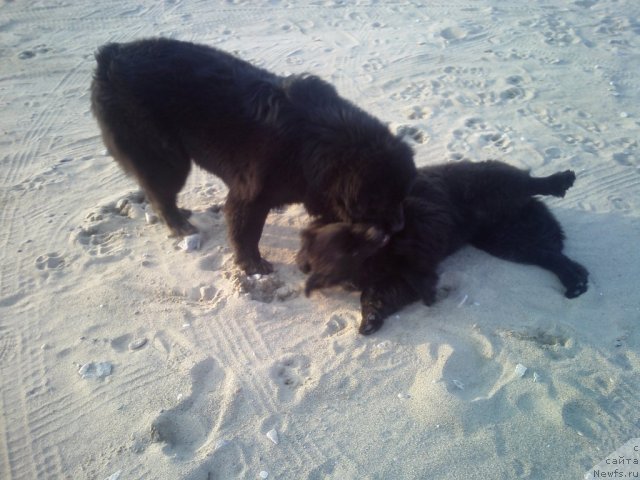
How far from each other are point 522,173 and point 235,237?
8.39 feet

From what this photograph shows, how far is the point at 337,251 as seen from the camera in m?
3.32

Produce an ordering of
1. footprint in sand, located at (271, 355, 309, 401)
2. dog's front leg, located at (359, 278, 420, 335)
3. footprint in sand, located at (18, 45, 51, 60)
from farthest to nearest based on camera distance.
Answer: footprint in sand, located at (18, 45, 51, 60), dog's front leg, located at (359, 278, 420, 335), footprint in sand, located at (271, 355, 309, 401)

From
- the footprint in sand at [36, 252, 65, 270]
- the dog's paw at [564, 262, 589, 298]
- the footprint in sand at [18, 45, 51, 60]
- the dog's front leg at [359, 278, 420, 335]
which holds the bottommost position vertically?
the footprint in sand at [36, 252, 65, 270]

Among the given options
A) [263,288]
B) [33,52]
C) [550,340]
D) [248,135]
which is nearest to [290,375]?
[263,288]

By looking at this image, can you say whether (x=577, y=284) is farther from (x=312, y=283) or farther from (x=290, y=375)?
(x=290, y=375)

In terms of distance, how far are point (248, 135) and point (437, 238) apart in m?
1.68

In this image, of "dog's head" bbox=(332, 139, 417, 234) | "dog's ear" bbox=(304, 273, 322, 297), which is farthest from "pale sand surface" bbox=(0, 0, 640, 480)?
"dog's head" bbox=(332, 139, 417, 234)

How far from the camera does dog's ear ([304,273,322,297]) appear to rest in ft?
11.6

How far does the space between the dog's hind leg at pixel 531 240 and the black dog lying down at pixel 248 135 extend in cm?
125

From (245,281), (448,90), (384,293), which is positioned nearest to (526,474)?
(384,293)

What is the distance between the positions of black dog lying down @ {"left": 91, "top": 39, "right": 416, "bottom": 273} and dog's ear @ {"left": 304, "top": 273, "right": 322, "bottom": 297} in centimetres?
45

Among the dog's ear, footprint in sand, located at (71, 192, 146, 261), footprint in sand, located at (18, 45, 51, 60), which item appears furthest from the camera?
footprint in sand, located at (18, 45, 51, 60)

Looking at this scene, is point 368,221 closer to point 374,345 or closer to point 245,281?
point 374,345

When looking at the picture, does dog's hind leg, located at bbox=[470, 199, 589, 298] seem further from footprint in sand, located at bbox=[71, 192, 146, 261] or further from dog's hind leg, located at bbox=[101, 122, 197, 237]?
footprint in sand, located at bbox=[71, 192, 146, 261]
